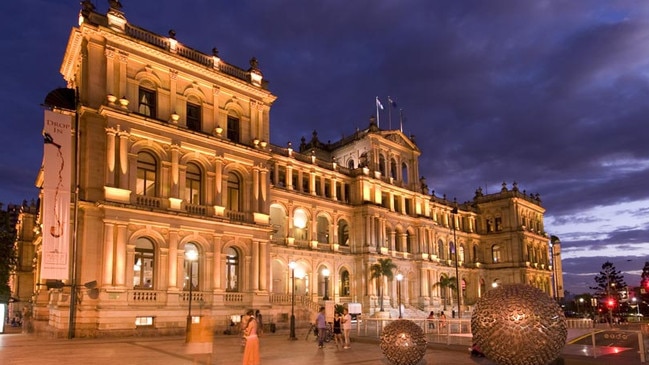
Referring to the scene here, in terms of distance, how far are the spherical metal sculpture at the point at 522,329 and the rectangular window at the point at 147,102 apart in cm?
2937

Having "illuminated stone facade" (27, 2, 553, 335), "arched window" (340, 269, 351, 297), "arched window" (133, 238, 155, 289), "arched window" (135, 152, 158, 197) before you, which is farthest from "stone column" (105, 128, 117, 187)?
"arched window" (340, 269, 351, 297)

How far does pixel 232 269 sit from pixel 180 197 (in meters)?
6.53

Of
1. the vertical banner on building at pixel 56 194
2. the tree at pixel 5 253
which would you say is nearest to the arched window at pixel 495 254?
the tree at pixel 5 253

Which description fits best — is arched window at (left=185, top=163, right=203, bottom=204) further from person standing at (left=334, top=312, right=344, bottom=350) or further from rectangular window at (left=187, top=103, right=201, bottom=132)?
person standing at (left=334, top=312, right=344, bottom=350)

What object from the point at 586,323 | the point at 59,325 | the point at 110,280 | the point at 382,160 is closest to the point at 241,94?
the point at 110,280

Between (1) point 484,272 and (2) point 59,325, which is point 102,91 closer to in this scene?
(2) point 59,325

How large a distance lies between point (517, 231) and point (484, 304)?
76.5 metres

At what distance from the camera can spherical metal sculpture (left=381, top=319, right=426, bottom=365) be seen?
13820 mm

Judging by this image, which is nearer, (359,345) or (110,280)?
(359,345)

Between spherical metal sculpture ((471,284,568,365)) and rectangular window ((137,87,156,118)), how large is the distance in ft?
96.4

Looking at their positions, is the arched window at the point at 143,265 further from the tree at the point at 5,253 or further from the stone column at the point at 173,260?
the tree at the point at 5,253

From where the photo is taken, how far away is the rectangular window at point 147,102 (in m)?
34.0

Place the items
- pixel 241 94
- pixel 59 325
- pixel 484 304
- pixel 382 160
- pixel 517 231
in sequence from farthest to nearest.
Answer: pixel 517 231
pixel 382 160
pixel 241 94
pixel 59 325
pixel 484 304

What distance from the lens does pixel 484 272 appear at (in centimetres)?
8175
